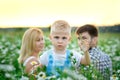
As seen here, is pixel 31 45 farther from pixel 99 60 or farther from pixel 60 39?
pixel 99 60

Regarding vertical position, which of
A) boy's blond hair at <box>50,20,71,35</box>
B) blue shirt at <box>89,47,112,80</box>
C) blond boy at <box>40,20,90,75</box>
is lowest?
blue shirt at <box>89,47,112,80</box>

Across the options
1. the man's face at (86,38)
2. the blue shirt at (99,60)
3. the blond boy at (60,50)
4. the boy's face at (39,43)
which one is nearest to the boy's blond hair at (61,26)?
the blond boy at (60,50)

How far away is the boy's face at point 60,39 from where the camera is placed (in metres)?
4.40

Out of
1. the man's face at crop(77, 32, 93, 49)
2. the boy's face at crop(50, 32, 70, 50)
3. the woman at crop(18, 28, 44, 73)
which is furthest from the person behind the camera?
the man's face at crop(77, 32, 93, 49)

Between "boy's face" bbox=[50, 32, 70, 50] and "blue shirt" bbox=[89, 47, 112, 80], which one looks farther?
"blue shirt" bbox=[89, 47, 112, 80]

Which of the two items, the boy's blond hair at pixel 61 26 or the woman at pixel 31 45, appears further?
the woman at pixel 31 45

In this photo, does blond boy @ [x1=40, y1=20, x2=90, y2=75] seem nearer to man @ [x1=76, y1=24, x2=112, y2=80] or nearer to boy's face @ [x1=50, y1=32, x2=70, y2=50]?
boy's face @ [x1=50, y1=32, x2=70, y2=50]

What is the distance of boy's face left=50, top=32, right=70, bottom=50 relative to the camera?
4405 mm

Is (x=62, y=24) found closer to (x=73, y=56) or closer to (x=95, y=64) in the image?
(x=73, y=56)

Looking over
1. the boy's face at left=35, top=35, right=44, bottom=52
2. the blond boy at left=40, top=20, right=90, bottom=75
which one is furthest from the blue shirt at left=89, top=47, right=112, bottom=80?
the boy's face at left=35, top=35, right=44, bottom=52

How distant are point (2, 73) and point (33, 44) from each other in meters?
0.66

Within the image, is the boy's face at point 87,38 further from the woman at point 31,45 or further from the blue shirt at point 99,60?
the woman at point 31,45

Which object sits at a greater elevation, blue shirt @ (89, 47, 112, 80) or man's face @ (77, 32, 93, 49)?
man's face @ (77, 32, 93, 49)

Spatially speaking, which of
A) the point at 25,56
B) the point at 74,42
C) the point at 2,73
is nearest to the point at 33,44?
the point at 25,56
